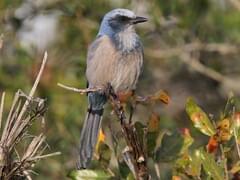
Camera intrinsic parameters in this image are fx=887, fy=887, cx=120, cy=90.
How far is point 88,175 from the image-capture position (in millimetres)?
3102

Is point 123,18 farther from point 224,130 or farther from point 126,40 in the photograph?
point 224,130

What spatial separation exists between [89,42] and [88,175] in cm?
276

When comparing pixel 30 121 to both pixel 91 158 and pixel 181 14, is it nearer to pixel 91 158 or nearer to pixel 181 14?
pixel 91 158

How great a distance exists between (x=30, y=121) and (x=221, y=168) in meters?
0.66

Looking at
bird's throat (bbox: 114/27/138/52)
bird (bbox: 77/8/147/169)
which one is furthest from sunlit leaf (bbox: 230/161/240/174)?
bird's throat (bbox: 114/27/138/52)

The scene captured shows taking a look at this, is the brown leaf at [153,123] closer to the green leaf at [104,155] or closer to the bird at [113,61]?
the green leaf at [104,155]

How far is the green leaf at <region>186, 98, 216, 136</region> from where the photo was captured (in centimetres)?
312

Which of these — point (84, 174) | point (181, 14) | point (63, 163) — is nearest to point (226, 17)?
point (181, 14)

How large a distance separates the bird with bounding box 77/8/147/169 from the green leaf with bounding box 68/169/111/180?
88cm

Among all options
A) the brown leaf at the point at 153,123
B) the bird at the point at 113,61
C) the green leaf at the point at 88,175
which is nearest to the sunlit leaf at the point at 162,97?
the brown leaf at the point at 153,123

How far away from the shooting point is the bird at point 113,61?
4.12 m

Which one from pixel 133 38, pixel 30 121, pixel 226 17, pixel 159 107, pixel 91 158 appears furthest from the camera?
pixel 159 107

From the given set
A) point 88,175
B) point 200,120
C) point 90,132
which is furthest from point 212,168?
point 90,132

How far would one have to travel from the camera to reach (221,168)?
2984 mm
